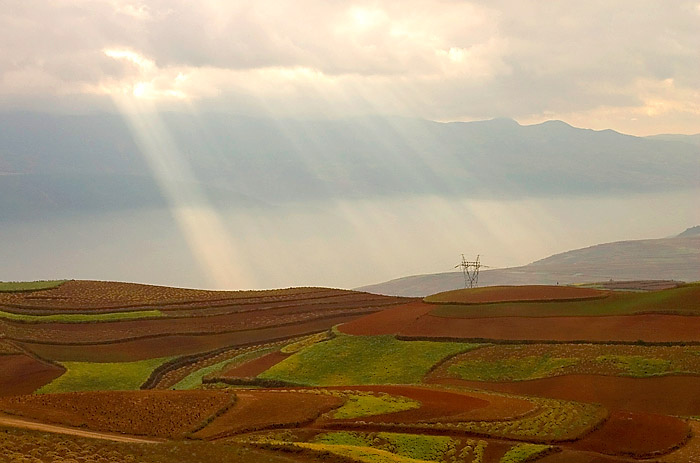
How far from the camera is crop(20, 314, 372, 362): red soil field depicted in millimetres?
93938

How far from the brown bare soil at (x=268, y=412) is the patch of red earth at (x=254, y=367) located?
64.5ft

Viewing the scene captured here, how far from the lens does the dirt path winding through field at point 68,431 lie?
4478 cm

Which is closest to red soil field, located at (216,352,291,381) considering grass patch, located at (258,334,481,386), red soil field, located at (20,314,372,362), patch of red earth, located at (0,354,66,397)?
grass patch, located at (258,334,481,386)

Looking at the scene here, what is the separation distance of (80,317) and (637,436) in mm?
90105

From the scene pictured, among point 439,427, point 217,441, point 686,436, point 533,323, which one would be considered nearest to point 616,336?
point 533,323

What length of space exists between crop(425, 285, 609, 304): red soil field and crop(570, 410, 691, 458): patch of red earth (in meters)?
44.3

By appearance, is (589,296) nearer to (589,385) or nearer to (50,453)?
(589,385)

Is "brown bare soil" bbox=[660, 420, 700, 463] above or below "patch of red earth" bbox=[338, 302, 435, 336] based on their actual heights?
below

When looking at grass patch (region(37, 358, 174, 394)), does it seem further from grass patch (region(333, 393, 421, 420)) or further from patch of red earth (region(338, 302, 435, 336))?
grass patch (region(333, 393, 421, 420))

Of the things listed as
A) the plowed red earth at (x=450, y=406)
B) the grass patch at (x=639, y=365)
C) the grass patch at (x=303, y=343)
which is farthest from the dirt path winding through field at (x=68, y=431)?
the grass patch at (x=639, y=365)

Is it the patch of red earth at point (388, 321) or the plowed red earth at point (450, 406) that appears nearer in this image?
the plowed red earth at point (450, 406)

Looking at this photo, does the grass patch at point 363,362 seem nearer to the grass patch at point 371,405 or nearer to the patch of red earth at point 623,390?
the patch of red earth at point 623,390

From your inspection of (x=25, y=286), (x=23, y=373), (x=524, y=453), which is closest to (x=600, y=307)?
(x=524, y=453)

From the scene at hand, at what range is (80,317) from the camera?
112312 millimetres
